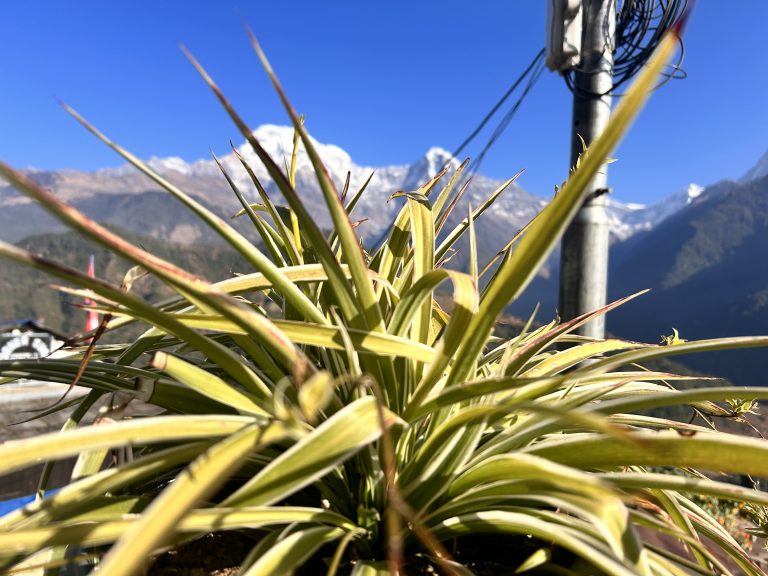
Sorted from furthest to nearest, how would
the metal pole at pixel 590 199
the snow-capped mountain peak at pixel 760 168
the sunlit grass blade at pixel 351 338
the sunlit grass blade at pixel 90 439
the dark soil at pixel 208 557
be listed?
the snow-capped mountain peak at pixel 760 168 → the metal pole at pixel 590 199 → the dark soil at pixel 208 557 → the sunlit grass blade at pixel 351 338 → the sunlit grass blade at pixel 90 439

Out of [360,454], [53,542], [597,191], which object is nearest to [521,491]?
[360,454]

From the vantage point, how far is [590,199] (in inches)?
91.4

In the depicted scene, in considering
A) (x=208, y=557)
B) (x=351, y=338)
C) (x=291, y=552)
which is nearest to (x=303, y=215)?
(x=351, y=338)

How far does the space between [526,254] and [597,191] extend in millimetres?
1888

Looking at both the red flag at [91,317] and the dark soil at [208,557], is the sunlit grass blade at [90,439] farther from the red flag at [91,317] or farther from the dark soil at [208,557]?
the dark soil at [208,557]

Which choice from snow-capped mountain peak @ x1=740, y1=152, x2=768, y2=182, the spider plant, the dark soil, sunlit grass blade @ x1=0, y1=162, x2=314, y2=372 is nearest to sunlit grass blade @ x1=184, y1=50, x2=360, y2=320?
the spider plant

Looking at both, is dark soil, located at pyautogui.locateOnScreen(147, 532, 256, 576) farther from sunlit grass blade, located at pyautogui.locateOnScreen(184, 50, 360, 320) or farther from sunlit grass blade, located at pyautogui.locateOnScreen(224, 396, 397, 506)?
sunlit grass blade, located at pyautogui.locateOnScreen(184, 50, 360, 320)

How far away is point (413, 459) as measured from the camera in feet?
2.84

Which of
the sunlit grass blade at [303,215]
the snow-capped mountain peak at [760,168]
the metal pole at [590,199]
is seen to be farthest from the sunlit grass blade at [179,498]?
the snow-capped mountain peak at [760,168]

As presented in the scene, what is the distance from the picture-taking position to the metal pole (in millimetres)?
2326

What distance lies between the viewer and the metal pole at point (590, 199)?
2.33m

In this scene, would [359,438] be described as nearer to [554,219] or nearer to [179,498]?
[179,498]

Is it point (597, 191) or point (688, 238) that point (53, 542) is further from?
point (688, 238)

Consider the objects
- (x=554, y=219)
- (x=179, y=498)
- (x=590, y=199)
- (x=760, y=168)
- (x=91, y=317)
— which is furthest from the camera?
(x=760, y=168)
